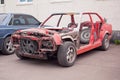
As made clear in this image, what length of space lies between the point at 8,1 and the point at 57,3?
13.3 feet

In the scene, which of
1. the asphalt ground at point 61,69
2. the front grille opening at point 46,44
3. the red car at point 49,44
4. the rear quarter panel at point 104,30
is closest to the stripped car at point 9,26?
the asphalt ground at point 61,69

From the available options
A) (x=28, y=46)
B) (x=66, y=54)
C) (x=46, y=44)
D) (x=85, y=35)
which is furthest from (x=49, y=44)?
(x=85, y=35)

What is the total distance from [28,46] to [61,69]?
123cm

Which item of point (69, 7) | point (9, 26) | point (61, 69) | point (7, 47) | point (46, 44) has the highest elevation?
point (69, 7)

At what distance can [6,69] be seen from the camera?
6.47m

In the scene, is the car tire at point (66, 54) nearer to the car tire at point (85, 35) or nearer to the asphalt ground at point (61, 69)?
the asphalt ground at point (61, 69)

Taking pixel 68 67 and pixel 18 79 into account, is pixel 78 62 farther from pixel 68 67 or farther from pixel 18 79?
pixel 18 79

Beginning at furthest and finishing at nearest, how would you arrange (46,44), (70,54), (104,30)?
(104,30) → (70,54) → (46,44)

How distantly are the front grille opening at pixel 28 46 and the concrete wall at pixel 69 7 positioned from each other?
5.69 metres

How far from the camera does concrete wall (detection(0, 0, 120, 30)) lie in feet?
36.4

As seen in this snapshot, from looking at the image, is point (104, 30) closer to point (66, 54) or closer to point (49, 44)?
point (66, 54)

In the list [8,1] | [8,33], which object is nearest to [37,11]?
[8,1]

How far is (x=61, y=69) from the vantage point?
640cm

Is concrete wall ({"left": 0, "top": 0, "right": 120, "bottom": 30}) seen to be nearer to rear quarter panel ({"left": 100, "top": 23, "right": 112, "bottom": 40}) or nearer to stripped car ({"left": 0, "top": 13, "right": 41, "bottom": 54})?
rear quarter panel ({"left": 100, "top": 23, "right": 112, "bottom": 40})
